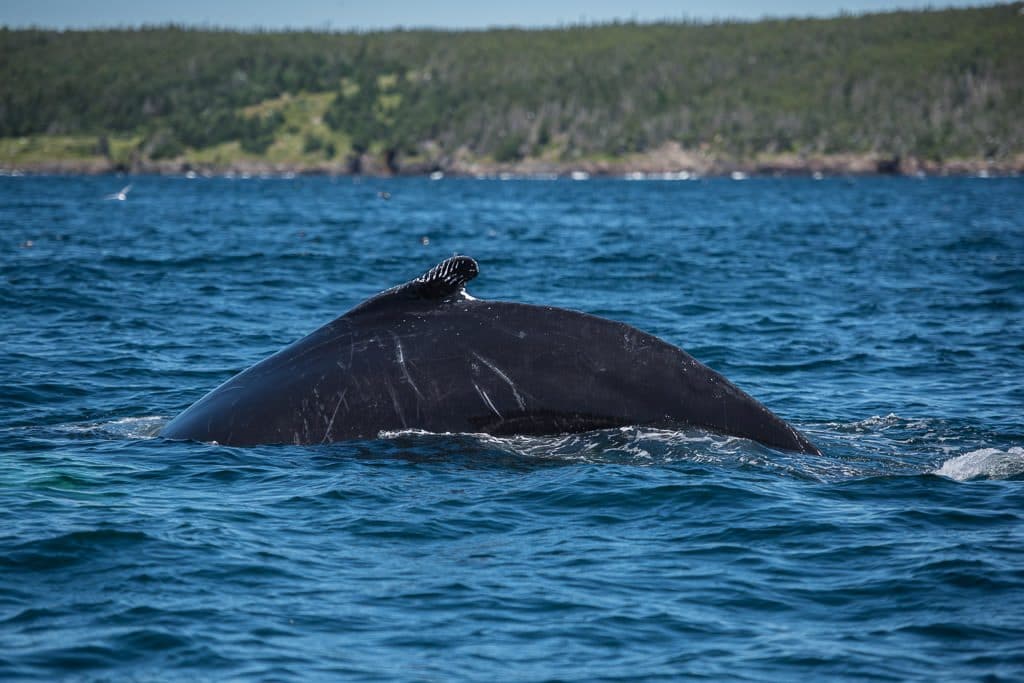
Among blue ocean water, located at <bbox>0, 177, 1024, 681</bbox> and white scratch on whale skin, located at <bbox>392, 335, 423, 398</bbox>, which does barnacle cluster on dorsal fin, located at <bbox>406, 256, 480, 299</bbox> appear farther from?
blue ocean water, located at <bbox>0, 177, 1024, 681</bbox>

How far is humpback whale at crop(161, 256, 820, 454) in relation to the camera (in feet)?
32.4

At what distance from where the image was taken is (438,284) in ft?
32.7

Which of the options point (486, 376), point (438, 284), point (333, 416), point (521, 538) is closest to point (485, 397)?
point (486, 376)

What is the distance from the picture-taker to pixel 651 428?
1006cm

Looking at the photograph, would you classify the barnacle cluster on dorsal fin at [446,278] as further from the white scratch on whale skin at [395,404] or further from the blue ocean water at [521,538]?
the blue ocean water at [521,538]

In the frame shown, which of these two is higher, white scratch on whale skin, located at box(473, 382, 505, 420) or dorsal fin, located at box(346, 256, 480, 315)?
dorsal fin, located at box(346, 256, 480, 315)

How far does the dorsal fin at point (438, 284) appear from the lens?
9734 millimetres

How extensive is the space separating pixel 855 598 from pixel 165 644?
3.96m

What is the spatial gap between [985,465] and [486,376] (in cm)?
438

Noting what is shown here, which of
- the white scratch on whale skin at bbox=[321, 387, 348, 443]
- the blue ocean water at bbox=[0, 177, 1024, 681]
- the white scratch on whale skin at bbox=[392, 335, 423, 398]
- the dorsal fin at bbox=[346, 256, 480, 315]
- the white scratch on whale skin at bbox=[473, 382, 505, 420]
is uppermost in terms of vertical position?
the dorsal fin at bbox=[346, 256, 480, 315]

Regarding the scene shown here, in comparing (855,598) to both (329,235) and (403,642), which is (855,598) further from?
(329,235)

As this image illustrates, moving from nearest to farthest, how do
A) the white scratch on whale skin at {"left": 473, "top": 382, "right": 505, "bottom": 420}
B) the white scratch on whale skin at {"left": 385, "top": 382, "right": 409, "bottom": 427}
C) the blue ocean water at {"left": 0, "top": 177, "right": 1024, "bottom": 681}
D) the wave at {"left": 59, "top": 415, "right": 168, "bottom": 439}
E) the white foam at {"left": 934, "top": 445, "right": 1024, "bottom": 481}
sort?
the blue ocean water at {"left": 0, "top": 177, "right": 1024, "bottom": 681}
the white scratch on whale skin at {"left": 473, "top": 382, "right": 505, "bottom": 420}
the white scratch on whale skin at {"left": 385, "top": 382, "right": 409, "bottom": 427}
the white foam at {"left": 934, "top": 445, "right": 1024, "bottom": 481}
the wave at {"left": 59, "top": 415, "right": 168, "bottom": 439}

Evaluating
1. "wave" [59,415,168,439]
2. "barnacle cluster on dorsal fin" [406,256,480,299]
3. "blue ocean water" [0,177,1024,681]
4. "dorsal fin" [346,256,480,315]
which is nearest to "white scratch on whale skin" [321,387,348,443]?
"blue ocean water" [0,177,1024,681]

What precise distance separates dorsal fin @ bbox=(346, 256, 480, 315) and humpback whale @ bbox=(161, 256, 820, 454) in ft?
0.03
